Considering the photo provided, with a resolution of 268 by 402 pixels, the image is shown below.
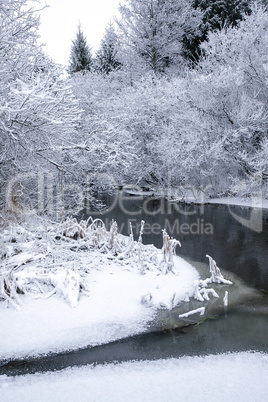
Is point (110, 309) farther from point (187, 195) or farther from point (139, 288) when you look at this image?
point (187, 195)

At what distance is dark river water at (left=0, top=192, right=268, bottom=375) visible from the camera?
3.99 metres

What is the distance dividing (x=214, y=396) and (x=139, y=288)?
8.37 ft

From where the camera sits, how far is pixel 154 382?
3.44 m

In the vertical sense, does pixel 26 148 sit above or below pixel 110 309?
above

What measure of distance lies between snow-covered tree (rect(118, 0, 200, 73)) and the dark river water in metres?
12.8

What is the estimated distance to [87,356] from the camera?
3.94 meters

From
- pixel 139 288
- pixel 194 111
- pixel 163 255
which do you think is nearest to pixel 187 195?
pixel 194 111

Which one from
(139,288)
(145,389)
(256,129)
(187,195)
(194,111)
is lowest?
(145,389)

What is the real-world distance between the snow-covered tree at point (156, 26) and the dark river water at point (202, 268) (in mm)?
12809

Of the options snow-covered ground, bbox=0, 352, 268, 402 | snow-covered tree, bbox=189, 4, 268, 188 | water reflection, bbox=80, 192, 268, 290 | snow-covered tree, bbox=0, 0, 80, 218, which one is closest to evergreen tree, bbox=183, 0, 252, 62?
snow-covered tree, bbox=189, 4, 268, 188

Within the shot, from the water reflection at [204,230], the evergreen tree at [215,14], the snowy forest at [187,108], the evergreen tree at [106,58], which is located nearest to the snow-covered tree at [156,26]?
the snowy forest at [187,108]

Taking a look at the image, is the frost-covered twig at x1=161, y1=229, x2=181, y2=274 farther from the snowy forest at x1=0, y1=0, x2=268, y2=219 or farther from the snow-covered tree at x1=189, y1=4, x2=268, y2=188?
the snow-covered tree at x1=189, y1=4, x2=268, y2=188

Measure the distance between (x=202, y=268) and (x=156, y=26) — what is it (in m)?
20.6

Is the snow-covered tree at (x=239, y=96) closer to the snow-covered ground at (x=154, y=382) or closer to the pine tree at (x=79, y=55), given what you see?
the snow-covered ground at (x=154, y=382)
